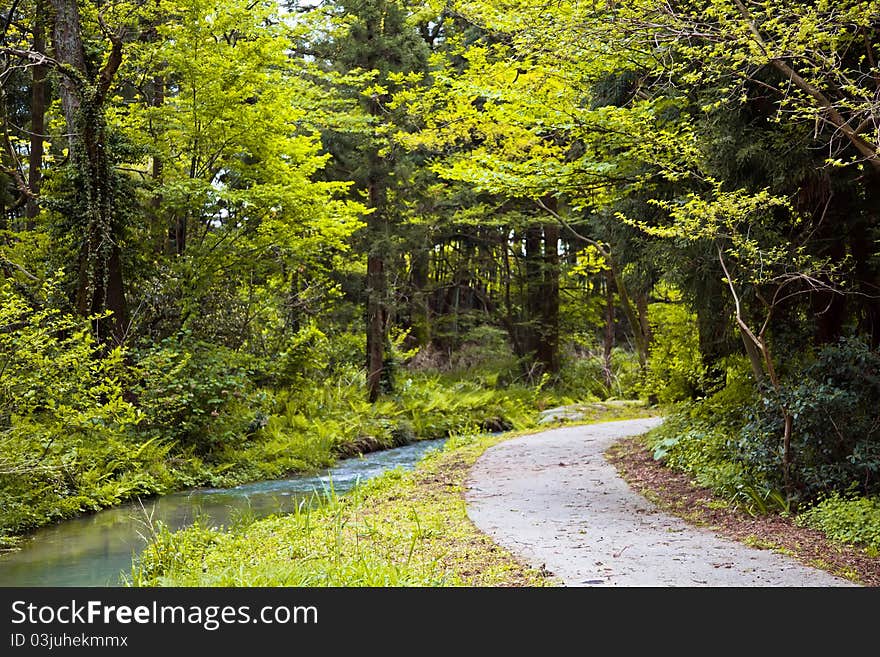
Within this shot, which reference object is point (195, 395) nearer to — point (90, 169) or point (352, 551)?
point (90, 169)

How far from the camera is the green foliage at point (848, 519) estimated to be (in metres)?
5.81

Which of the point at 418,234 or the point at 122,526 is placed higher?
the point at 418,234

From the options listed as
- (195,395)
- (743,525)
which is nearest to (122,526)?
(195,395)

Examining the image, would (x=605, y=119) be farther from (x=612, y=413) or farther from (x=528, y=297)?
(x=528, y=297)

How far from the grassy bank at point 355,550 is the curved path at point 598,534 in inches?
11.3

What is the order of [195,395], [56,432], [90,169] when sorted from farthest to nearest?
[195,395] → [90,169] → [56,432]

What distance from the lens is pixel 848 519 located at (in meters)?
6.09

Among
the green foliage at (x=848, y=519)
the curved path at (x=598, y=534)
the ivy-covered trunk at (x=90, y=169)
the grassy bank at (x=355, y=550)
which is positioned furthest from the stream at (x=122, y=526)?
the green foliage at (x=848, y=519)

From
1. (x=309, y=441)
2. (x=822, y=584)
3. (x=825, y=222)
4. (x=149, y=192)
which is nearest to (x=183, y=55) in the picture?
(x=149, y=192)

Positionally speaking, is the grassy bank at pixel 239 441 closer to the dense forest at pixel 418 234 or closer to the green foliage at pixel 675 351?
the dense forest at pixel 418 234

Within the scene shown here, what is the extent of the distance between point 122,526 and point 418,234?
414 inches

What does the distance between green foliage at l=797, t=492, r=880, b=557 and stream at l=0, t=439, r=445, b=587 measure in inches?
172

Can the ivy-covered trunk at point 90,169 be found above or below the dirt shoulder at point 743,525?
above

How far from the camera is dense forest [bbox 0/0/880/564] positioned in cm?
680
